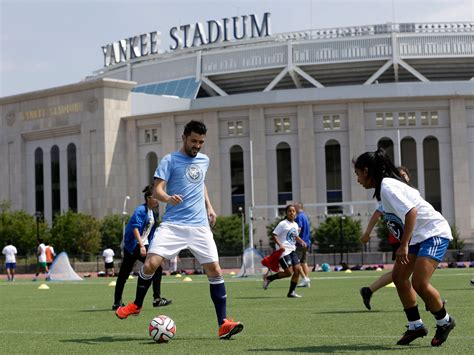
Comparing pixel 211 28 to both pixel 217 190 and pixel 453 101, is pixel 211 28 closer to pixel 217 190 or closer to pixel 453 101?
pixel 217 190

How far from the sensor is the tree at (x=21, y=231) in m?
69.9

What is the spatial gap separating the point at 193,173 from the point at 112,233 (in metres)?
62.6

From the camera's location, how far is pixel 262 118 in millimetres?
75438

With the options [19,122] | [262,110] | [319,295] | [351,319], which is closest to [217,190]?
[262,110]

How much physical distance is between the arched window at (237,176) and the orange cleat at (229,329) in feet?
218

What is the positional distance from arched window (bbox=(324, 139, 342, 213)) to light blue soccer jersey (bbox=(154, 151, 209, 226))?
65121 millimetres

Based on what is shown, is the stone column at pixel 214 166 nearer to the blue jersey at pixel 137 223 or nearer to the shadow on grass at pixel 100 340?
the blue jersey at pixel 137 223

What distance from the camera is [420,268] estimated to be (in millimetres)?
8836

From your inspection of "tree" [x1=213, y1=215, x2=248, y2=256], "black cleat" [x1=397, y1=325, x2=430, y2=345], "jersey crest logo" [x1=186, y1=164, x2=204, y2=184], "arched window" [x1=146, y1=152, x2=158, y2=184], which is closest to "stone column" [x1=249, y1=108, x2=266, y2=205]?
"tree" [x1=213, y1=215, x2=248, y2=256]

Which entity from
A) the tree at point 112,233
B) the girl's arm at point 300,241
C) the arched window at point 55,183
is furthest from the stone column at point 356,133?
the girl's arm at point 300,241

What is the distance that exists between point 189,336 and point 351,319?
2.69 m

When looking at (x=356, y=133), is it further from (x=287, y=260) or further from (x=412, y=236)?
(x=412, y=236)

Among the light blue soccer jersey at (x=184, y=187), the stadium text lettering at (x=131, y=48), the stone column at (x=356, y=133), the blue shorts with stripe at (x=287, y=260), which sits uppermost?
the stadium text lettering at (x=131, y=48)

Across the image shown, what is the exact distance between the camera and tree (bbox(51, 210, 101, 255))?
67875mm
